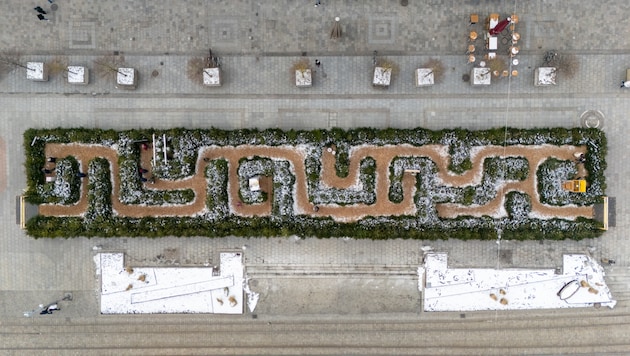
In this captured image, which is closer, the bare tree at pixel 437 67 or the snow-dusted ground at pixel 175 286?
the bare tree at pixel 437 67

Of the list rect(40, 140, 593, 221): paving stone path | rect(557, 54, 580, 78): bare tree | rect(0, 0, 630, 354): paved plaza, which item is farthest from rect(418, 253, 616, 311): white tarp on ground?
rect(557, 54, 580, 78): bare tree

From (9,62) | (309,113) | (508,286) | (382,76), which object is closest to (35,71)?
(9,62)

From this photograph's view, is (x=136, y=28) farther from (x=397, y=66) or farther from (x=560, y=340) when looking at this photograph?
(x=560, y=340)

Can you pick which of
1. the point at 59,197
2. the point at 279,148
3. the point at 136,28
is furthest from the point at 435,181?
the point at 59,197

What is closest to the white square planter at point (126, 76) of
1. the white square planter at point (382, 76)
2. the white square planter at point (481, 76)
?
the white square planter at point (382, 76)

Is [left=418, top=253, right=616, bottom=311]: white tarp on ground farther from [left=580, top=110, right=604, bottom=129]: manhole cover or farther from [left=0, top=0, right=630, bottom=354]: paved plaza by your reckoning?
[left=580, top=110, right=604, bottom=129]: manhole cover

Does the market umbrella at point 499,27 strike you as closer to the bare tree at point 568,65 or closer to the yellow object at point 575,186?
the bare tree at point 568,65
